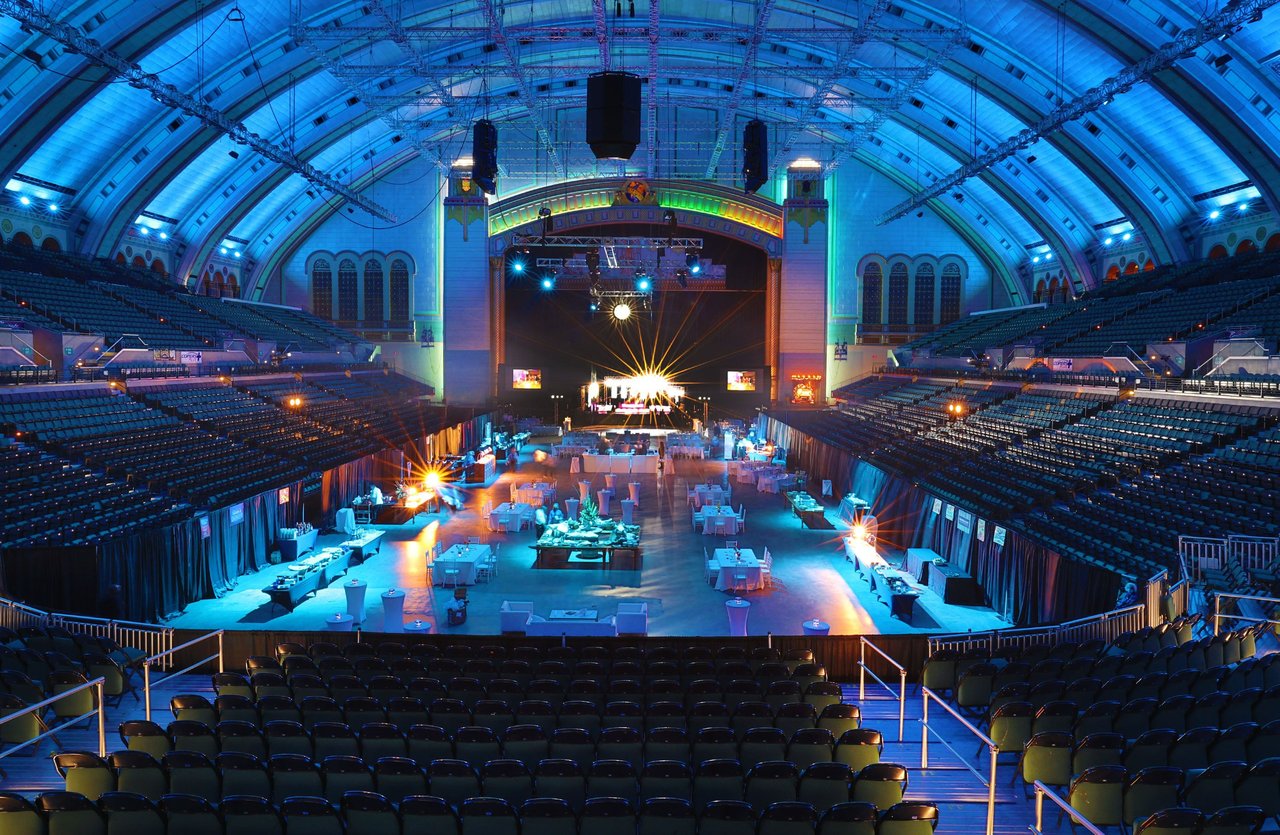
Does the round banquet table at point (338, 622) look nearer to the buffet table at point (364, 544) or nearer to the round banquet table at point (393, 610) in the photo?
the round banquet table at point (393, 610)

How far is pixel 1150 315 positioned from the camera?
27.2 meters

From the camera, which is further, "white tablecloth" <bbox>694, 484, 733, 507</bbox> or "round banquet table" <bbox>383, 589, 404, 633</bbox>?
"white tablecloth" <bbox>694, 484, 733, 507</bbox>

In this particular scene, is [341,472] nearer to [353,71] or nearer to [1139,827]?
[353,71]

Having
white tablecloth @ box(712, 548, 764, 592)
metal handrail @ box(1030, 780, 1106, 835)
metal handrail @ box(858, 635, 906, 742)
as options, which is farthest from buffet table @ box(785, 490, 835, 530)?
metal handrail @ box(1030, 780, 1106, 835)

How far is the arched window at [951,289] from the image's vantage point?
140ft

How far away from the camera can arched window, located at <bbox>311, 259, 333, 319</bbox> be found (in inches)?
1693

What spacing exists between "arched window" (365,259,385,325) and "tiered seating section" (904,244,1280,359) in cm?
2767

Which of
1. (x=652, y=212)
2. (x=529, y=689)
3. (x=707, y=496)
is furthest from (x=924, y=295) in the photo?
(x=529, y=689)

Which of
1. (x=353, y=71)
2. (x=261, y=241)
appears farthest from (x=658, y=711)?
(x=261, y=241)

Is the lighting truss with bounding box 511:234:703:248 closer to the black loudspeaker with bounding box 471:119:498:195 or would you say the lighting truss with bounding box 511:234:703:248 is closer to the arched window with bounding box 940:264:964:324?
the black loudspeaker with bounding box 471:119:498:195

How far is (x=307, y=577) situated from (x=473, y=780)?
9805 millimetres

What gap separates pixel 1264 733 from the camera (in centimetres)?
592

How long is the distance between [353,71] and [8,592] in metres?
19.1

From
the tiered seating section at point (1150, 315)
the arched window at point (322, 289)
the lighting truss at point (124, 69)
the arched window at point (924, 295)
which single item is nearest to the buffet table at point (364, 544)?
the lighting truss at point (124, 69)
